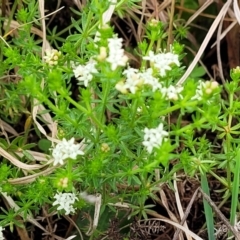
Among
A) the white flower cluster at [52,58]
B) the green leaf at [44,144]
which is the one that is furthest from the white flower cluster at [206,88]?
the green leaf at [44,144]

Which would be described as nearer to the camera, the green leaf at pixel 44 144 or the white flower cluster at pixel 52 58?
the white flower cluster at pixel 52 58

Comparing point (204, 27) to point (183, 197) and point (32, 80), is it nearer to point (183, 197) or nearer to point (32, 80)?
point (183, 197)

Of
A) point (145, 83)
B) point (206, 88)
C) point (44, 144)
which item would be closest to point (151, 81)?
point (145, 83)

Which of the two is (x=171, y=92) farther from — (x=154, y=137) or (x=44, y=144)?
(x=44, y=144)

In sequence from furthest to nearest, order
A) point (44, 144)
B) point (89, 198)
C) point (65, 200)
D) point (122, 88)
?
point (44, 144), point (89, 198), point (65, 200), point (122, 88)

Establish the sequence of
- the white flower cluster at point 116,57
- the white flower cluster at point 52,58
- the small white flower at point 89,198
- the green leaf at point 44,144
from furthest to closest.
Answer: the green leaf at point 44,144, the small white flower at point 89,198, the white flower cluster at point 52,58, the white flower cluster at point 116,57

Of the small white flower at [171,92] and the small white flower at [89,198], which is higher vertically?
the small white flower at [171,92]

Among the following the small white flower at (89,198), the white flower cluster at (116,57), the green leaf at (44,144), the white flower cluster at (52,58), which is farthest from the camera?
the green leaf at (44,144)

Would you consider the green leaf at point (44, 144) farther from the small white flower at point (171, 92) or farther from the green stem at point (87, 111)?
the small white flower at point (171, 92)

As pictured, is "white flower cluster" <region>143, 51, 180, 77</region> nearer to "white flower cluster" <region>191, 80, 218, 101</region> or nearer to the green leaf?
"white flower cluster" <region>191, 80, 218, 101</region>
